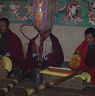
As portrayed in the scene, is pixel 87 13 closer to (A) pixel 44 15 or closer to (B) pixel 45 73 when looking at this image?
(A) pixel 44 15

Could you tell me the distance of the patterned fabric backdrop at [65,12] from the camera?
513 cm

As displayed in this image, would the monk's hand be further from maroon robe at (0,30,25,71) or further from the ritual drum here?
maroon robe at (0,30,25,71)

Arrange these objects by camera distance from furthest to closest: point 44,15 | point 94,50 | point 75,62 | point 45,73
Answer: point 94,50
point 75,62
point 44,15
point 45,73

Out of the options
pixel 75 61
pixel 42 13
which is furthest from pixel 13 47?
pixel 42 13

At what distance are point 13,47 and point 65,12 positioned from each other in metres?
0.94

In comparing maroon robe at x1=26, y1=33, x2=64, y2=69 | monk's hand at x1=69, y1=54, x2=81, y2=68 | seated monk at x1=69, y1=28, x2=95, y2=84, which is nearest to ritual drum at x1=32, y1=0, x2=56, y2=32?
monk's hand at x1=69, y1=54, x2=81, y2=68

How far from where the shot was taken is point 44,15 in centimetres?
374

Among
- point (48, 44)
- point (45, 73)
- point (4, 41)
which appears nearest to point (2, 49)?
point (4, 41)

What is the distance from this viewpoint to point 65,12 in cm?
526

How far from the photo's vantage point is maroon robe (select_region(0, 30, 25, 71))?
17.0ft

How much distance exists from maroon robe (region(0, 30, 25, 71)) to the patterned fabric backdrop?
0.35 metres

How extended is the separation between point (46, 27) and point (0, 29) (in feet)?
5.33

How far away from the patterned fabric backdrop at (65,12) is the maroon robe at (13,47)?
1.14 ft

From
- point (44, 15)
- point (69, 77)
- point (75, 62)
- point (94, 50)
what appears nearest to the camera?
point (69, 77)
